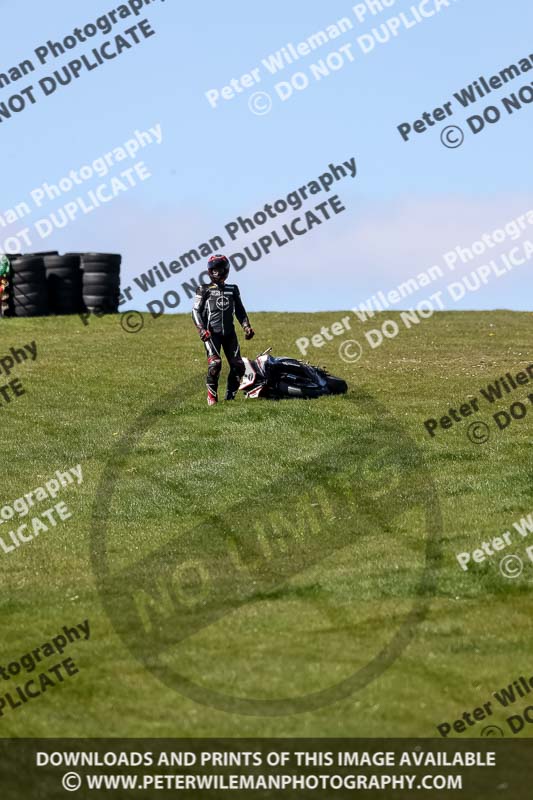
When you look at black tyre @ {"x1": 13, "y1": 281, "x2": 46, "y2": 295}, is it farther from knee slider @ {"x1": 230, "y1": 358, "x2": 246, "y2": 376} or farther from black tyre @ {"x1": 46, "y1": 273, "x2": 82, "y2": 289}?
knee slider @ {"x1": 230, "y1": 358, "x2": 246, "y2": 376}

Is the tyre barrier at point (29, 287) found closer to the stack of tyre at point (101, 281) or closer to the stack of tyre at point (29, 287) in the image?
the stack of tyre at point (29, 287)

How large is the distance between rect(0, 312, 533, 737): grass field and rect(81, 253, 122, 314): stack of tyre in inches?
427

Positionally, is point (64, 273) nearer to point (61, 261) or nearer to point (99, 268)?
point (61, 261)

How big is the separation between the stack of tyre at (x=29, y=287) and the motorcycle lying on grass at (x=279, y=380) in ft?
51.0

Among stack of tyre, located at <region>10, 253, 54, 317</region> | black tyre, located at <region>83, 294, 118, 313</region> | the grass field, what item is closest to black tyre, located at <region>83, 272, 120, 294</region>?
black tyre, located at <region>83, 294, 118, 313</region>

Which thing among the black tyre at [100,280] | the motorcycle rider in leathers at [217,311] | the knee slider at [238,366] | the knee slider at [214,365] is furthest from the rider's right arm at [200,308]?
the black tyre at [100,280]

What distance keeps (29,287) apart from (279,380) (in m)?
16.3

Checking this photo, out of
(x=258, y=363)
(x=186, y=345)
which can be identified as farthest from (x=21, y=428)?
(x=186, y=345)

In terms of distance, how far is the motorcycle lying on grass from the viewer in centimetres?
2233

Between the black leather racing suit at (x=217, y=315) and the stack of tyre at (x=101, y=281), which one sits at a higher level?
the stack of tyre at (x=101, y=281)

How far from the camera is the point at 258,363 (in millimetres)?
22297

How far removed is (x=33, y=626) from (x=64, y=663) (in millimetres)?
1286

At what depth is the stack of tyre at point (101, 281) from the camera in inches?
1439
